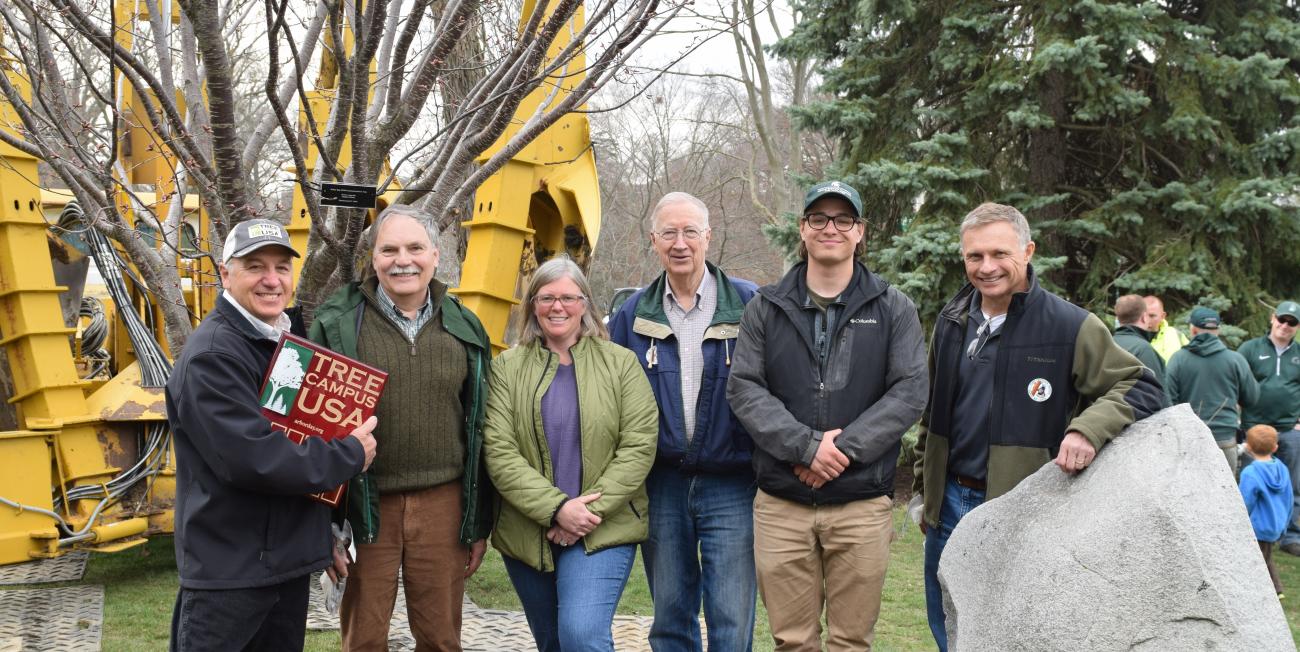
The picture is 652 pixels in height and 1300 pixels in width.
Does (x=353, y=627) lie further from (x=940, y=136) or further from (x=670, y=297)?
(x=940, y=136)

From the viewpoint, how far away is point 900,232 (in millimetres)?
11164

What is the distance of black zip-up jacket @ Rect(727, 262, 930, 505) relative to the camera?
3.69 metres

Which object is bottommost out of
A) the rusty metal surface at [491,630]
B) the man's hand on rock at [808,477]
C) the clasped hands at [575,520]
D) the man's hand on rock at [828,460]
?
the rusty metal surface at [491,630]

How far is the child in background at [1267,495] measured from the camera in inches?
298

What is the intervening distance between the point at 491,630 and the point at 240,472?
3521mm

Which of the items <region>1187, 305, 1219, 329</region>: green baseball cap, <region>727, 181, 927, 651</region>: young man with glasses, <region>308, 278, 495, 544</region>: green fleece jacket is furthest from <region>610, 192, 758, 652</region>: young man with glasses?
<region>1187, 305, 1219, 329</region>: green baseball cap

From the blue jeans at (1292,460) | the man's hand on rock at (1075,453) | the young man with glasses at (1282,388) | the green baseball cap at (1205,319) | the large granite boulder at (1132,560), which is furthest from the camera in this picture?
the blue jeans at (1292,460)

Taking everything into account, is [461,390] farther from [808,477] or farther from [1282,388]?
[1282,388]

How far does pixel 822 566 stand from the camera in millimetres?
3910

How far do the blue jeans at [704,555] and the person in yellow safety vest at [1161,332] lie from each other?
19.9 ft

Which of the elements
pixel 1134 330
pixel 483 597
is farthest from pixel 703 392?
pixel 1134 330

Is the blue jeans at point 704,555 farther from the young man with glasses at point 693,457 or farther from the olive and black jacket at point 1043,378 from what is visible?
the olive and black jacket at point 1043,378

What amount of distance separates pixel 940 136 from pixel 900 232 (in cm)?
122

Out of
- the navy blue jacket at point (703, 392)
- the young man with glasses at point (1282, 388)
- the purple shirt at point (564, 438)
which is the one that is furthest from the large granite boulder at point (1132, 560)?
the young man with glasses at point (1282, 388)
